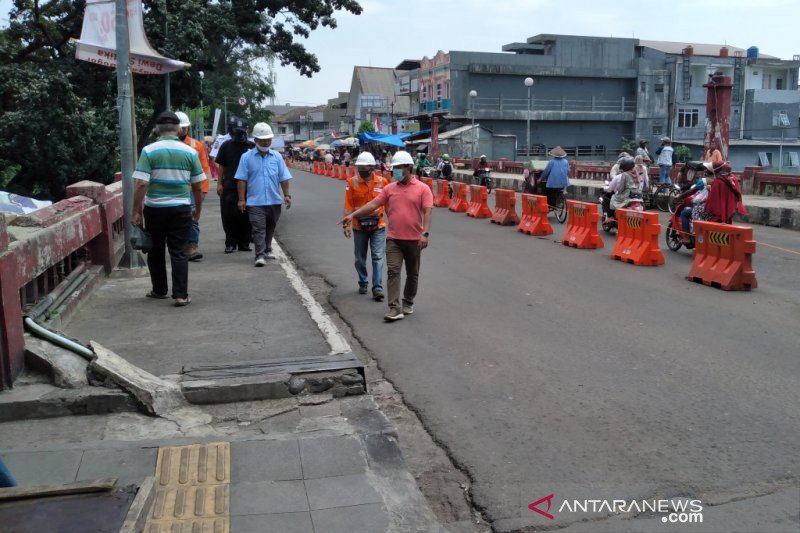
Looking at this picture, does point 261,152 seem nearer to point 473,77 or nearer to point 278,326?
point 278,326

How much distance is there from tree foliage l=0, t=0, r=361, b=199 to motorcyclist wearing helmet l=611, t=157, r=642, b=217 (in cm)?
1094

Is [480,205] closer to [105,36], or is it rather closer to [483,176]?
[483,176]

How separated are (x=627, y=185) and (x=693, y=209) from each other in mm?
2456

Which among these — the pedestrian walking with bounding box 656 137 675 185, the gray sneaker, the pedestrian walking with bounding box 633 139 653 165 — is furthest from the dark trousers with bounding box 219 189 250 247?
the pedestrian walking with bounding box 656 137 675 185

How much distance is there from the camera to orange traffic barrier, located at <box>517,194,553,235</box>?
1587cm

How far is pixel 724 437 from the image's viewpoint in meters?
4.79

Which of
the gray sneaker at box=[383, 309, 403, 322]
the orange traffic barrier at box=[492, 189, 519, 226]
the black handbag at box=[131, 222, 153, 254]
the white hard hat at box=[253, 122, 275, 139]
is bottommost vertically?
the gray sneaker at box=[383, 309, 403, 322]

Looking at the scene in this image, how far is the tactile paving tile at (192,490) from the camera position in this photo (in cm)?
368

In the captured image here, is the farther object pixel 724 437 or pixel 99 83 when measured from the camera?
pixel 99 83

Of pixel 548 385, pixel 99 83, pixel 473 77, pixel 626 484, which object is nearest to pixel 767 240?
pixel 548 385

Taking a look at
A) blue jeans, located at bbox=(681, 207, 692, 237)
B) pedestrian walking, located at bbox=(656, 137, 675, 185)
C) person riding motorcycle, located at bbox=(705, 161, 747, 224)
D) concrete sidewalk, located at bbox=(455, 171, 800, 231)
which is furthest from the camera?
pedestrian walking, located at bbox=(656, 137, 675, 185)

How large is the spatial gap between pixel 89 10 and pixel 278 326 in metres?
5.16

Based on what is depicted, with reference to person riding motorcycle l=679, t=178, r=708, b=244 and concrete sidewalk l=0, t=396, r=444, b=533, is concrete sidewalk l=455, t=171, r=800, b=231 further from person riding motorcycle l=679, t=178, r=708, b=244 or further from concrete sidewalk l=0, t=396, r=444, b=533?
concrete sidewalk l=0, t=396, r=444, b=533

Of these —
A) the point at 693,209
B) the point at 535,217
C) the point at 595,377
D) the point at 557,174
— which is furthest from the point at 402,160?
the point at 557,174
